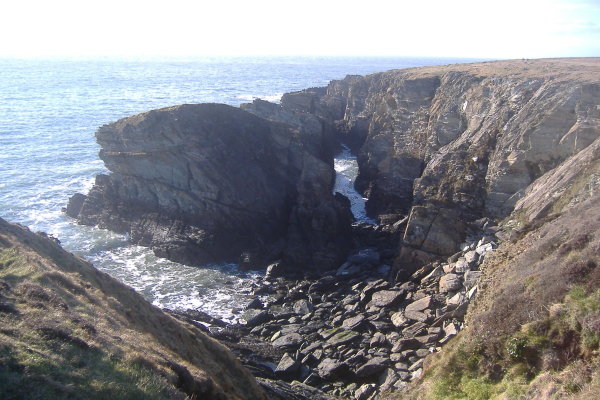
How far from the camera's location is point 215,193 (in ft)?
143

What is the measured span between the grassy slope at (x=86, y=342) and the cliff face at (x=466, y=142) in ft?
57.3

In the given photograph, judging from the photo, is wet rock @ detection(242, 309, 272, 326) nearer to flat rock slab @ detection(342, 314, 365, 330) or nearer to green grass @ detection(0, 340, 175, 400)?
flat rock slab @ detection(342, 314, 365, 330)

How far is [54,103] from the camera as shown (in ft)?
332

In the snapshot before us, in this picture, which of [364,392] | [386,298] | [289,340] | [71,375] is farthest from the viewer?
[386,298]

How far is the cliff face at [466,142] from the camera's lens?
3322 centimetres

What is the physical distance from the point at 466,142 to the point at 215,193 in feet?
72.8

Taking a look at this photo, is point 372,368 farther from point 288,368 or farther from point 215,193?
point 215,193

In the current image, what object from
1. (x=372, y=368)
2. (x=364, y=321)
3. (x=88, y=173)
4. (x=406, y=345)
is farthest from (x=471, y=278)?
(x=88, y=173)

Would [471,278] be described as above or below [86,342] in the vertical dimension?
below

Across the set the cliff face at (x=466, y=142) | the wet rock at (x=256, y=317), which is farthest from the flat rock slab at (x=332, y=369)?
the cliff face at (x=466, y=142)

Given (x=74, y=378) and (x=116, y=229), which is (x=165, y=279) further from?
(x=74, y=378)

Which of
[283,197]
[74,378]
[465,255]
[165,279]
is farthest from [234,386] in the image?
[283,197]

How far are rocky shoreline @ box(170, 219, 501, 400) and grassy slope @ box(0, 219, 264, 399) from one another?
15.9 ft

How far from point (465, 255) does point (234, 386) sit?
16.5m
